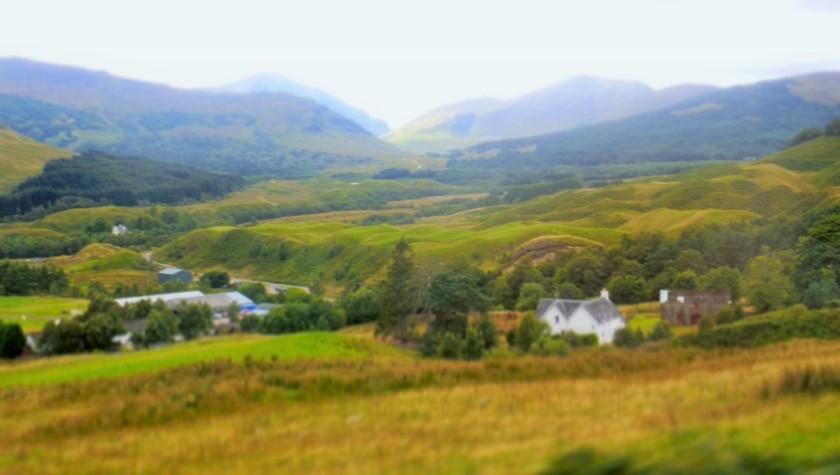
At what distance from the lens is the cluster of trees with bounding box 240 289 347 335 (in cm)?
4641

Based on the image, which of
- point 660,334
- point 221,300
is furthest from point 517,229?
point 660,334

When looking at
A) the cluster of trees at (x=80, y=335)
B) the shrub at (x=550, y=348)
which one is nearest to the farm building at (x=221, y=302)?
the cluster of trees at (x=80, y=335)

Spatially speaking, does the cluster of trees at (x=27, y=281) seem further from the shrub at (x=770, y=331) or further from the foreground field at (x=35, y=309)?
the shrub at (x=770, y=331)

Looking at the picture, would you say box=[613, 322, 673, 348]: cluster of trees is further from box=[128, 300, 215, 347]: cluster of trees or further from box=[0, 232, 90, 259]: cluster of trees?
box=[0, 232, 90, 259]: cluster of trees

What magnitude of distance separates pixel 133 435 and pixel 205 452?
12.9ft

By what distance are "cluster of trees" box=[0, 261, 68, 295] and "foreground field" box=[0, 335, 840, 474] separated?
49617mm

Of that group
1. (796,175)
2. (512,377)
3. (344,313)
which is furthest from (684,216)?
(512,377)

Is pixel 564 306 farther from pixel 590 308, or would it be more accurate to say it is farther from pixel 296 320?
pixel 296 320

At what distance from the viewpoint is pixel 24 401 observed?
24891mm

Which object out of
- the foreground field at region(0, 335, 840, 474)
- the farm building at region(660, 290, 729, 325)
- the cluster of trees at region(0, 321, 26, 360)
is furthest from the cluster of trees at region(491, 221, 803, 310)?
the cluster of trees at region(0, 321, 26, 360)

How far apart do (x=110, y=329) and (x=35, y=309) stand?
68.2 ft

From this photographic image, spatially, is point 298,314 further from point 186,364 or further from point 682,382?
point 682,382

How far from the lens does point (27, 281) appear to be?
72.4m

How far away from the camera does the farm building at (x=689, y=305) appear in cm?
4625
